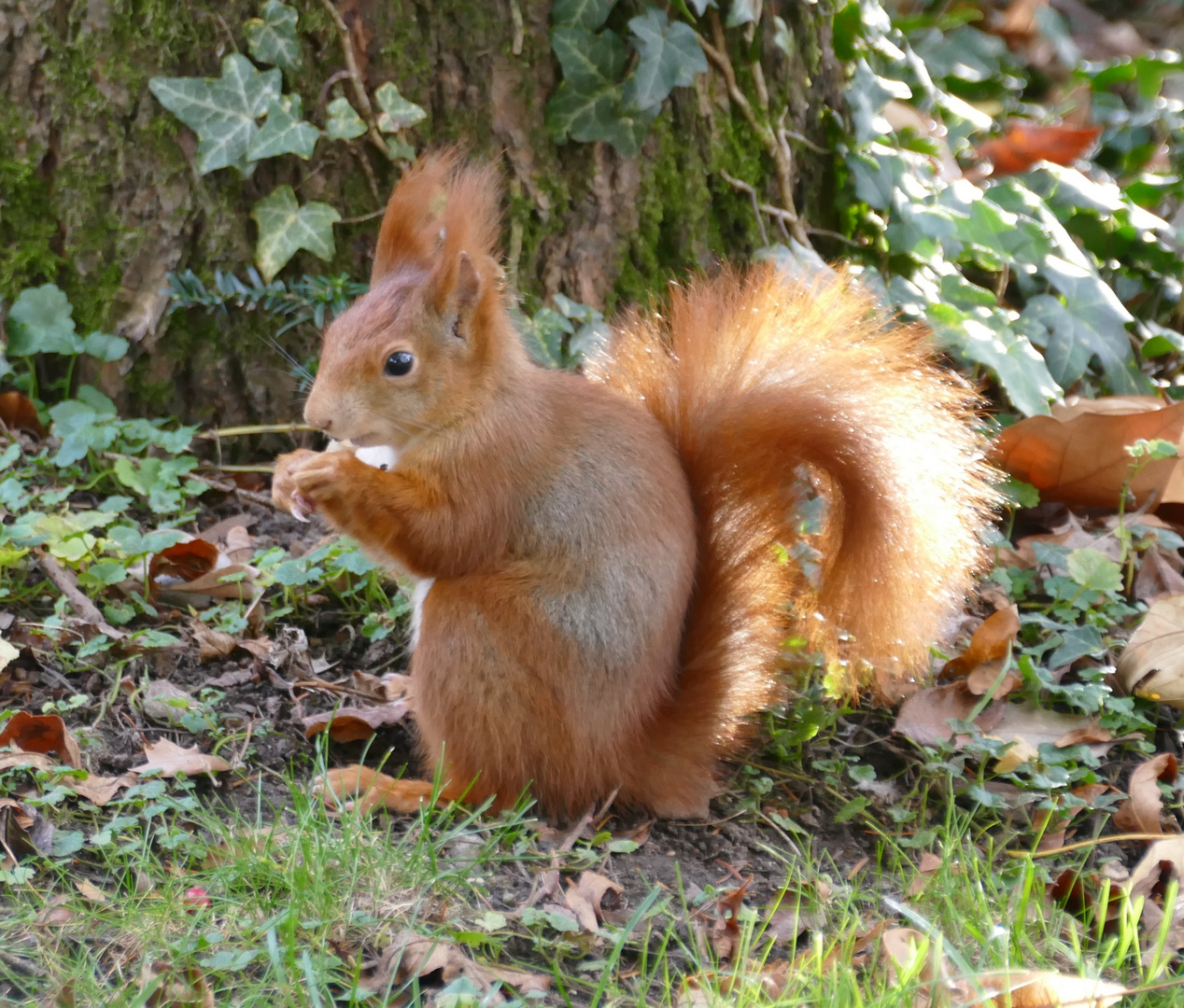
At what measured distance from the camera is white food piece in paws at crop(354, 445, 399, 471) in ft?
6.11

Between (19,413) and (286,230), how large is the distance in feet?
2.27

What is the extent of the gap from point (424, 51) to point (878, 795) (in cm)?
158

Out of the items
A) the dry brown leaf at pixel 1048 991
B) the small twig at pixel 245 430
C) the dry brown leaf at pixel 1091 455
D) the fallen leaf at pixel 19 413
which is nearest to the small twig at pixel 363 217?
the small twig at pixel 245 430

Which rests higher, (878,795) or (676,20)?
(676,20)

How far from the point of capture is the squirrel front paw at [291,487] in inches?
70.2

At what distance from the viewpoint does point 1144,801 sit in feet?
6.06

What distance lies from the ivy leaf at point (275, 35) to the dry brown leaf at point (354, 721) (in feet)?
4.05

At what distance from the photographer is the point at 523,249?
2.51 m

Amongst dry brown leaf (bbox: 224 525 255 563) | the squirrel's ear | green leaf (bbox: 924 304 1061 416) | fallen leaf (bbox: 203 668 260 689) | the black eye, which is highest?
the squirrel's ear

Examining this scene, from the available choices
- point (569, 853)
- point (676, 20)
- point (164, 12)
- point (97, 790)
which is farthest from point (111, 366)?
point (569, 853)

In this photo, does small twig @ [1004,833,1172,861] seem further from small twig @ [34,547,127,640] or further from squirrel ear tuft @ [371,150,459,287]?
small twig @ [34,547,127,640]

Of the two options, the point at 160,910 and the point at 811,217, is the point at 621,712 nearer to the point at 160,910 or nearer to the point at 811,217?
the point at 160,910

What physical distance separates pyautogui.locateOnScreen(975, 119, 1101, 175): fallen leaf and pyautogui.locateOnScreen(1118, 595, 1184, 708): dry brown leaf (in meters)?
1.50

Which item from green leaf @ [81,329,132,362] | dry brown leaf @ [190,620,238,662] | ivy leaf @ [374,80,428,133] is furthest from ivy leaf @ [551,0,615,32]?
dry brown leaf @ [190,620,238,662]
